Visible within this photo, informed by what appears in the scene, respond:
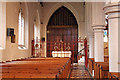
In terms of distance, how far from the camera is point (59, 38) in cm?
2053

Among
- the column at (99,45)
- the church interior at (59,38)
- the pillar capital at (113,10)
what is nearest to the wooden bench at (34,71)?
the church interior at (59,38)

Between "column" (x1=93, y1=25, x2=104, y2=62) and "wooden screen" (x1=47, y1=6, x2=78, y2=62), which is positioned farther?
"wooden screen" (x1=47, y1=6, x2=78, y2=62)

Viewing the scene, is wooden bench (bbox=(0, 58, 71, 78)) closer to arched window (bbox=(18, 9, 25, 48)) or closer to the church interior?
the church interior

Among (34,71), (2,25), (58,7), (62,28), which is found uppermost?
(58,7)

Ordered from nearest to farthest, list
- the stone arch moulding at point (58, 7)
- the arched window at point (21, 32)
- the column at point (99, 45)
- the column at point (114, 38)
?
1. the column at point (114, 38)
2. the column at point (99, 45)
3. the arched window at point (21, 32)
4. the stone arch moulding at point (58, 7)

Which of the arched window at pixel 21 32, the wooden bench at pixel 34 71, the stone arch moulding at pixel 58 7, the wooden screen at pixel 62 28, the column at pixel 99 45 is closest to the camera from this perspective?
the wooden bench at pixel 34 71

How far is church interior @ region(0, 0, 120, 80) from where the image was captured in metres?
4.80

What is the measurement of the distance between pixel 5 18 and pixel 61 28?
11.4 metres

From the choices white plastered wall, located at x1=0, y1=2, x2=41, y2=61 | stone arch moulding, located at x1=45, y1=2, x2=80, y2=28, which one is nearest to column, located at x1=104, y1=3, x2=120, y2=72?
white plastered wall, located at x1=0, y1=2, x2=41, y2=61

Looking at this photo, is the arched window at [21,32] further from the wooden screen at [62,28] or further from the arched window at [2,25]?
the wooden screen at [62,28]

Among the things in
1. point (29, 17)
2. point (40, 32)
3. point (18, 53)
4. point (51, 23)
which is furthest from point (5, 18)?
point (51, 23)

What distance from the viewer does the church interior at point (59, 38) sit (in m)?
4.80

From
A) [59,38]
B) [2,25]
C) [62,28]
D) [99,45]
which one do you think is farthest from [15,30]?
[62,28]

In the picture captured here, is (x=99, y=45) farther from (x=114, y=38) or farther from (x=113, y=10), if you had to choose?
(x=113, y=10)
